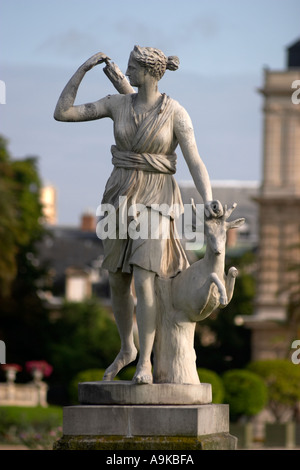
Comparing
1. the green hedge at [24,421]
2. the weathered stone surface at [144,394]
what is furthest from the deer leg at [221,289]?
the green hedge at [24,421]

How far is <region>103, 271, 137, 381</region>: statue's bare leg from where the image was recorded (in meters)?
14.5

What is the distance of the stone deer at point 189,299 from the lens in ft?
45.4

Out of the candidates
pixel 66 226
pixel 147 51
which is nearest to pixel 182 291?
pixel 147 51

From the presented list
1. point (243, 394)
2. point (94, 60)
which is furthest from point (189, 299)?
point (243, 394)

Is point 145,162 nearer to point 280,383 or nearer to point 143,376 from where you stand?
point 143,376

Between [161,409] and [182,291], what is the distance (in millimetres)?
1212

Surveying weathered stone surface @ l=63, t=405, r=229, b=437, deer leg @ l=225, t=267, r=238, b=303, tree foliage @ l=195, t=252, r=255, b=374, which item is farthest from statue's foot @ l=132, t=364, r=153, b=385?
tree foliage @ l=195, t=252, r=255, b=374

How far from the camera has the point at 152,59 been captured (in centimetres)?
1429

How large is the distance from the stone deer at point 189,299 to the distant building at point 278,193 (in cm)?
5256

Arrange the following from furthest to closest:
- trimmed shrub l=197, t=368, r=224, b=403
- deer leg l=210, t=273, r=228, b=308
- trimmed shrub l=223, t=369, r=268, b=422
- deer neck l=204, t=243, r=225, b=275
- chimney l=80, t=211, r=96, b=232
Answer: chimney l=80, t=211, r=96, b=232, trimmed shrub l=223, t=369, r=268, b=422, trimmed shrub l=197, t=368, r=224, b=403, deer neck l=204, t=243, r=225, b=275, deer leg l=210, t=273, r=228, b=308

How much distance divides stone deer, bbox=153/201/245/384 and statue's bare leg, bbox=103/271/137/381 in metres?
0.45

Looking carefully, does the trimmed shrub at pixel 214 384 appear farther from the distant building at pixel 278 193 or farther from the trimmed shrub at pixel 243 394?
the distant building at pixel 278 193

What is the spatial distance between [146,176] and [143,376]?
6.27ft

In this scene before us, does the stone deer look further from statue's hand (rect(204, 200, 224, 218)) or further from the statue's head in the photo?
the statue's head
